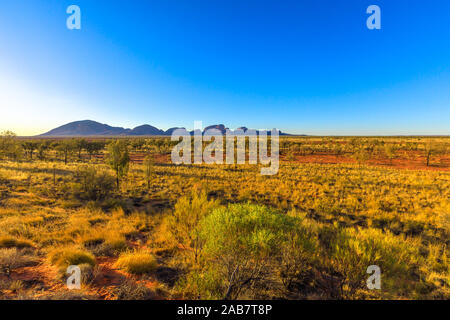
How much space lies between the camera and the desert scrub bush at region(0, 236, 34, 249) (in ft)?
19.8

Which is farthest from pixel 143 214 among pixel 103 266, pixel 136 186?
pixel 136 186

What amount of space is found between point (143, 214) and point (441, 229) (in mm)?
15887

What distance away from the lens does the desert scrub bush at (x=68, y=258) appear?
4998mm

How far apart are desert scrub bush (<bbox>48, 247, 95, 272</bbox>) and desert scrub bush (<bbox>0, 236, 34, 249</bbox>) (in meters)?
1.76

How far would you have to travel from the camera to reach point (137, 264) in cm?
520

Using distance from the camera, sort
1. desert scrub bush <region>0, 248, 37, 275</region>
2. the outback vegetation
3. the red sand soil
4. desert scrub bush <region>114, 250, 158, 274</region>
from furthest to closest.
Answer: the red sand soil, desert scrub bush <region>114, 250, 158, 274</region>, desert scrub bush <region>0, 248, 37, 275</region>, the outback vegetation

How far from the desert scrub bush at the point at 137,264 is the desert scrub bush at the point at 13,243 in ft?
13.0

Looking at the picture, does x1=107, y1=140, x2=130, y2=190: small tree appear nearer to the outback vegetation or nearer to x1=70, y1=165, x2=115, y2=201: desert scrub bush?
x1=70, y1=165, x2=115, y2=201: desert scrub bush

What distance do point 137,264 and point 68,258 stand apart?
2109 millimetres

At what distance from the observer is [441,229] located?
8391 mm

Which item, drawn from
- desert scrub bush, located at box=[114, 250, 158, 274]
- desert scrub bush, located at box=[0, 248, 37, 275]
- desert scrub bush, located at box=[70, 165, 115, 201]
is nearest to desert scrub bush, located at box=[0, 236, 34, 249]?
desert scrub bush, located at box=[0, 248, 37, 275]

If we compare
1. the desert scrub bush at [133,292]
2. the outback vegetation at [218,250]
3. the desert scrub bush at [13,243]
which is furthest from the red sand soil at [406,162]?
the desert scrub bush at [13,243]

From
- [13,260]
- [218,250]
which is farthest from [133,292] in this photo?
[13,260]

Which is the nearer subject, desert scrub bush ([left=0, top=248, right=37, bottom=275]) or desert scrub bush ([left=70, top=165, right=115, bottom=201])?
desert scrub bush ([left=0, top=248, right=37, bottom=275])
